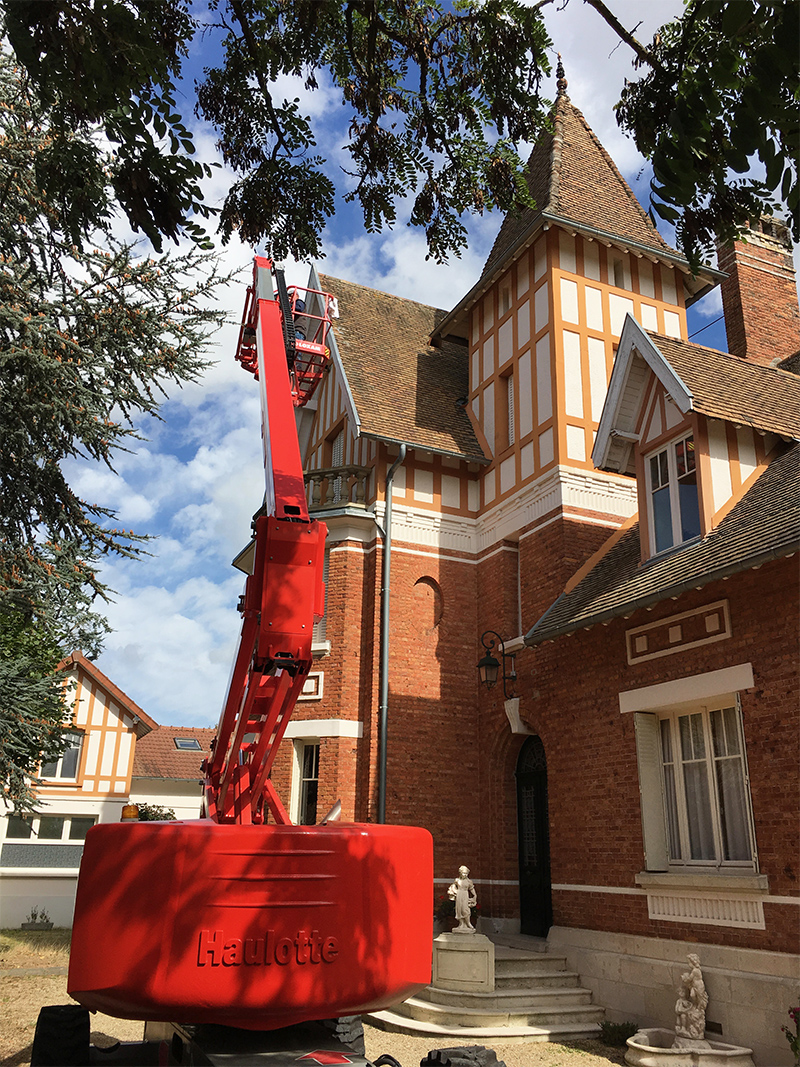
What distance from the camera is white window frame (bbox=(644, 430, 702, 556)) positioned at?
11703 millimetres

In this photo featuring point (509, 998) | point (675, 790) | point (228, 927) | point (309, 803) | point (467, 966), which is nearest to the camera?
point (228, 927)

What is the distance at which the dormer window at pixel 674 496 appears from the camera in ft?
38.3

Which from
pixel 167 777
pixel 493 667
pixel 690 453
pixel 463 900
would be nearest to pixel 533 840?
pixel 463 900

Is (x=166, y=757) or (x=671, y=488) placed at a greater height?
(x=671, y=488)

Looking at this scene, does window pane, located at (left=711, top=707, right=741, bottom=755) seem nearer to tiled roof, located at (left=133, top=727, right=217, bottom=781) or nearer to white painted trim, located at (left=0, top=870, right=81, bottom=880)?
white painted trim, located at (left=0, top=870, right=81, bottom=880)

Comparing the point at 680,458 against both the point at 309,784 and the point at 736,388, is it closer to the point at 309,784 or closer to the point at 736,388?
the point at 736,388

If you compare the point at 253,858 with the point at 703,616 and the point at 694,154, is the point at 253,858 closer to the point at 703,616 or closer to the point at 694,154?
the point at 694,154

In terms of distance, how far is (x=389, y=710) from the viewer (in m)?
15.1

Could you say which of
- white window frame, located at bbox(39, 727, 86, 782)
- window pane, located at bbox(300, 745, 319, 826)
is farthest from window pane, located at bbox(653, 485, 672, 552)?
white window frame, located at bbox(39, 727, 86, 782)

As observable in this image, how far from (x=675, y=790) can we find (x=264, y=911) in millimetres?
7370

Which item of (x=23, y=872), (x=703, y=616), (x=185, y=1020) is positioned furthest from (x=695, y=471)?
(x=23, y=872)

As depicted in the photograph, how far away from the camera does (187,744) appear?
35.9 meters

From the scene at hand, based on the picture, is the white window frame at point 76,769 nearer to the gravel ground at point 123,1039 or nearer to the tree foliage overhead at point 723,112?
the gravel ground at point 123,1039

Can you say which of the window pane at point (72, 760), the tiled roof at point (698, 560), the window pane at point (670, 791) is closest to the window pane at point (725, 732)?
the window pane at point (670, 791)
